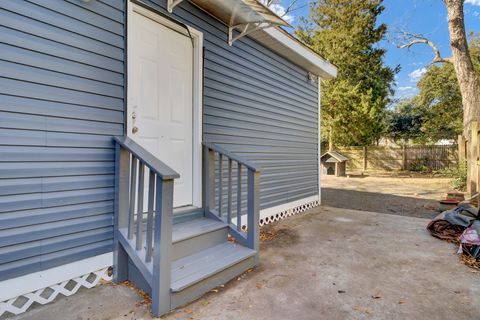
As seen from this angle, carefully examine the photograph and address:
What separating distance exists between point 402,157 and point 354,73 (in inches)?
205

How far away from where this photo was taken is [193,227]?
2592mm

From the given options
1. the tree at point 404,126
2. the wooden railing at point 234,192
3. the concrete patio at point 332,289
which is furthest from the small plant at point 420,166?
the wooden railing at point 234,192

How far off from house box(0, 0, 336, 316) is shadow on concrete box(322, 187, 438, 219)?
3.94 m

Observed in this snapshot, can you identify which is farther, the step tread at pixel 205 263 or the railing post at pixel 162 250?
the step tread at pixel 205 263

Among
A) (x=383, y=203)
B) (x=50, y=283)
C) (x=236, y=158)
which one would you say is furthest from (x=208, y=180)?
(x=383, y=203)

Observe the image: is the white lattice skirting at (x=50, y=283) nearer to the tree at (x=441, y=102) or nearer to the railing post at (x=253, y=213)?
the railing post at (x=253, y=213)

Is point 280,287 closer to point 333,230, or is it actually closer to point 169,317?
point 169,317

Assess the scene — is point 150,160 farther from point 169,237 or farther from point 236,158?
point 236,158

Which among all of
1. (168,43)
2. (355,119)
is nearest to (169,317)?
(168,43)

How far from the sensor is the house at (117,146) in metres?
1.78

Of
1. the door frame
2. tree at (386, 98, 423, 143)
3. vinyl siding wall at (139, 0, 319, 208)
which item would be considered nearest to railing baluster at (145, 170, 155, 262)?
the door frame

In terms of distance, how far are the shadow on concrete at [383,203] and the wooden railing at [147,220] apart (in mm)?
4977

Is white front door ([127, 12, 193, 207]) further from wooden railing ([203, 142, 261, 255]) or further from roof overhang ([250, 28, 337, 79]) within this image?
roof overhang ([250, 28, 337, 79])

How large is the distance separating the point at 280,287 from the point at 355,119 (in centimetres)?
1326
